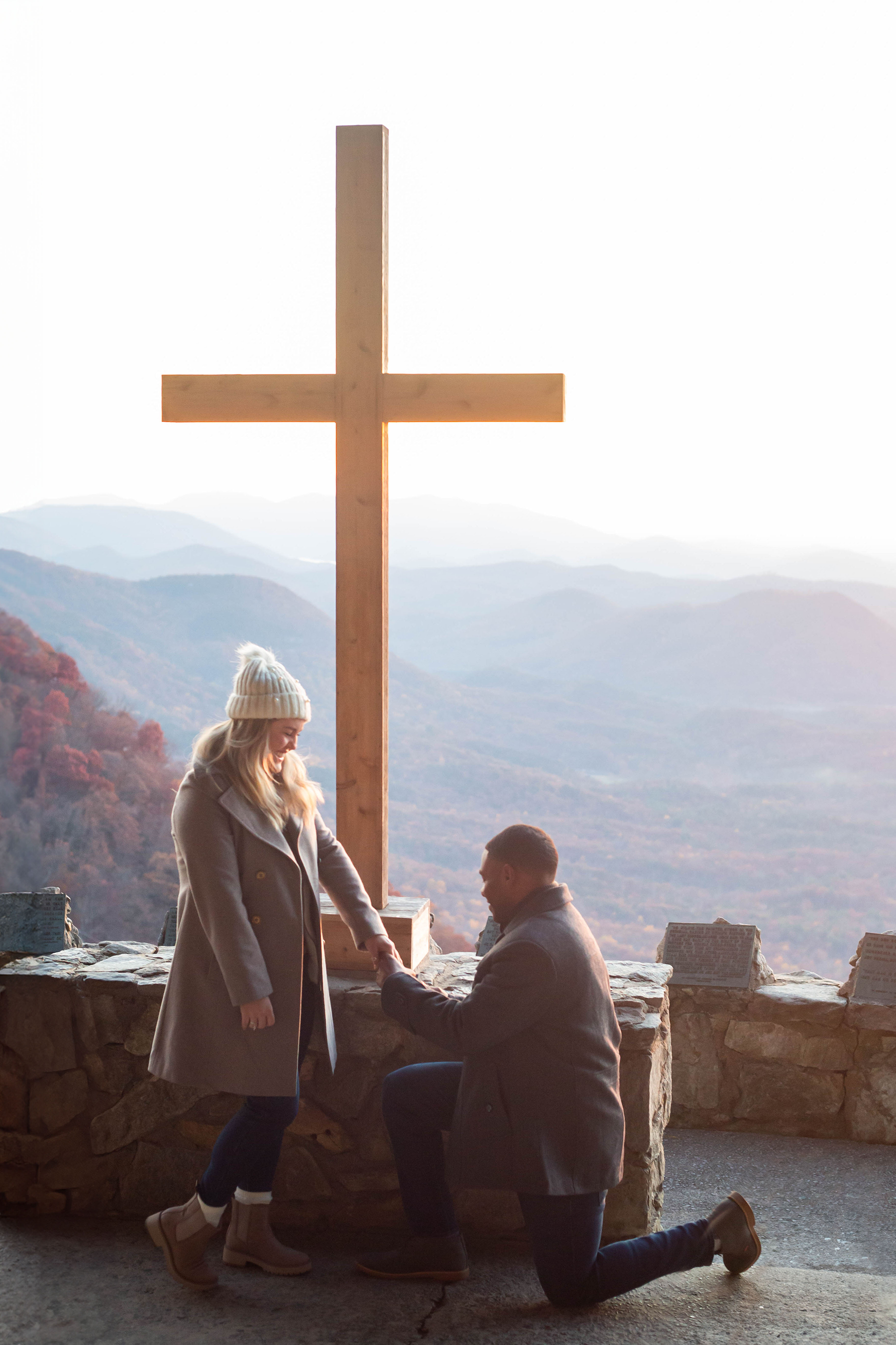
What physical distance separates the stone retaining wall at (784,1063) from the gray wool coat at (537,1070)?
2130mm

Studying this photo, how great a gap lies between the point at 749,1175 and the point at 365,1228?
1705 millimetres

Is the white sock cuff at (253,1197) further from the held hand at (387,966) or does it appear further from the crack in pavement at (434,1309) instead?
the held hand at (387,966)

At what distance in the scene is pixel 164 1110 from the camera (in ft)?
9.92

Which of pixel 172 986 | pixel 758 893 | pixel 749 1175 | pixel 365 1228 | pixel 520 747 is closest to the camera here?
pixel 172 986

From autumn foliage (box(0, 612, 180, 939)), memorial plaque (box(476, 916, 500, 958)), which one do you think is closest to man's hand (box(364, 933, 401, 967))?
memorial plaque (box(476, 916, 500, 958))

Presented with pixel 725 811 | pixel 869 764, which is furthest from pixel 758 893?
pixel 869 764

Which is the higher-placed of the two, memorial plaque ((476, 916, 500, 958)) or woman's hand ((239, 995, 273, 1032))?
woman's hand ((239, 995, 273, 1032))

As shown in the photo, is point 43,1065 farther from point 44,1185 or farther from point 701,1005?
point 701,1005

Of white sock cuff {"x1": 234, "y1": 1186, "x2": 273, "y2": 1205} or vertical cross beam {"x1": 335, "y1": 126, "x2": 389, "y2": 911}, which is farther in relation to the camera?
vertical cross beam {"x1": 335, "y1": 126, "x2": 389, "y2": 911}

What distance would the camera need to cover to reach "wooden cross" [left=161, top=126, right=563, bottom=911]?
3.05 metres

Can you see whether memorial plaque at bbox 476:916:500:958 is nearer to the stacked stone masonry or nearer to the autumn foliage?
the stacked stone masonry

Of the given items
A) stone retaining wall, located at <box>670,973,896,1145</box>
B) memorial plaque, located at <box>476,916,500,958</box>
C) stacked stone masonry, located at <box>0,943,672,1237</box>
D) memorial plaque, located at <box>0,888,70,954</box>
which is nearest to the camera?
stacked stone masonry, located at <box>0,943,672,1237</box>

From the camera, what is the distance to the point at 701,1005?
446cm

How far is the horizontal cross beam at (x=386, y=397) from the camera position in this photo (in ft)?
9.99
